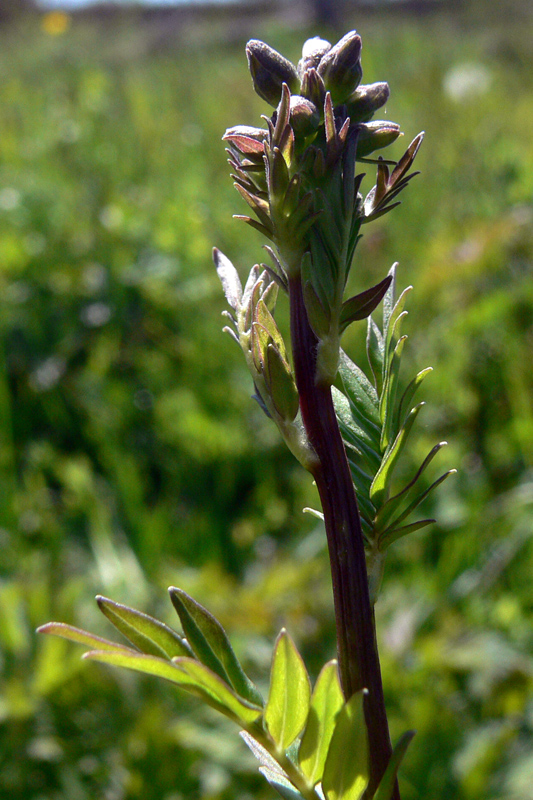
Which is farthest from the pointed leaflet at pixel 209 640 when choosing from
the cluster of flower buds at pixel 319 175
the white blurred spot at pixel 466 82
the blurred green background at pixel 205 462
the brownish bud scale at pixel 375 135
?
the white blurred spot at pixel 466 82

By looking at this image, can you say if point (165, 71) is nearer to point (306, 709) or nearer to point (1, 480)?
point (1, 480)

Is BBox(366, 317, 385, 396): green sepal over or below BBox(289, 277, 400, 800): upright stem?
over

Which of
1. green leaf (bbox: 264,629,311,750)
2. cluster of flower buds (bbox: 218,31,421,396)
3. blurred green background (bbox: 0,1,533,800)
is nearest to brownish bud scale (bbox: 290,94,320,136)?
cluster of flower buds (bbox: 218,31,421,396)

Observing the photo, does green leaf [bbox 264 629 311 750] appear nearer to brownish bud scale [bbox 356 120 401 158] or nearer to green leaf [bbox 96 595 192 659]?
green leaf [bbox 96 595 192 659]

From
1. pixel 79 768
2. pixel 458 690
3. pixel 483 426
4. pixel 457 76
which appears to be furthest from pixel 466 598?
pixel 457 76

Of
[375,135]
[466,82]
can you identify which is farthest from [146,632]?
[466,82]

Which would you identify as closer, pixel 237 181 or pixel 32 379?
pixel 237 181

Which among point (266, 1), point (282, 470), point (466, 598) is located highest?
point (266, 1)
